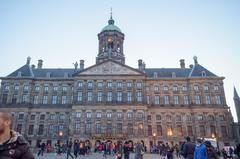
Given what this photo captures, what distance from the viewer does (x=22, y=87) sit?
46.0 meters

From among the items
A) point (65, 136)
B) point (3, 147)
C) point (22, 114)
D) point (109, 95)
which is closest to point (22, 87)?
point (22, 114)

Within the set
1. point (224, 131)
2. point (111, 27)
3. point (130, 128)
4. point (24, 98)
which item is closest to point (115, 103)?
point (130, 128)

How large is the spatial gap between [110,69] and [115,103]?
7.23 metres

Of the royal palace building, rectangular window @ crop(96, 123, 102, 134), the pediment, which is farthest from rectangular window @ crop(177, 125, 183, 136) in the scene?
rectangular window @ crop(96, 123, 102, 134)

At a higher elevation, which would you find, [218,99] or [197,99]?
[197,99]

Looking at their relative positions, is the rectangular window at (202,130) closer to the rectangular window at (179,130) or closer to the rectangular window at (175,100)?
the rectangular window at (179,130)

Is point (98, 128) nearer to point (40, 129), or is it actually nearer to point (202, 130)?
point (40, 129)

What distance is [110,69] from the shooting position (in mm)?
44375

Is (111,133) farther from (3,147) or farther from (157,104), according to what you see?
(3,147)

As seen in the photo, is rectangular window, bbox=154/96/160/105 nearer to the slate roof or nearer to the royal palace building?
the royal palace building

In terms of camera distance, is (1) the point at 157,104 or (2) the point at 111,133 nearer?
(2) the point at 111,133

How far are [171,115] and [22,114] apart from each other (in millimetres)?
30592

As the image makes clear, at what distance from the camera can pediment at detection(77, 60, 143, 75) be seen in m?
44.1

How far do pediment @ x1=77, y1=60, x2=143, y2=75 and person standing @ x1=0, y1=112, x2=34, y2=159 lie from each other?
136 ft
